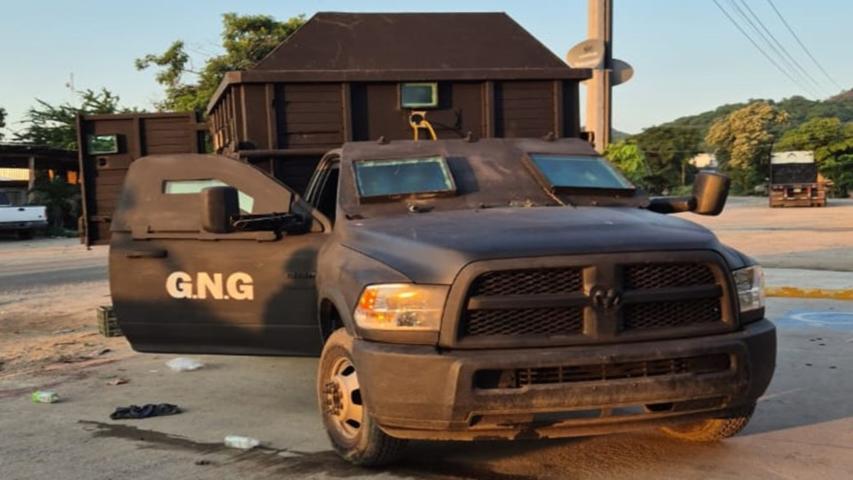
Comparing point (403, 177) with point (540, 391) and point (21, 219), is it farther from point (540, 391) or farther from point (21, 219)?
point (21, 219)

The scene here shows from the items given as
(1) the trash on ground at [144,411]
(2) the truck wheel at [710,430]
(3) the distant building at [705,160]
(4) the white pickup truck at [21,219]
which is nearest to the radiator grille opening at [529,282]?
(2) the truck wheel at [710,430]

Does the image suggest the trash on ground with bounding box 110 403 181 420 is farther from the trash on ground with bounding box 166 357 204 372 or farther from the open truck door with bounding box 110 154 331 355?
the trash on ground with bounding box 166 357 204 372

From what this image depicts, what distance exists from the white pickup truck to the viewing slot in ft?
93.3

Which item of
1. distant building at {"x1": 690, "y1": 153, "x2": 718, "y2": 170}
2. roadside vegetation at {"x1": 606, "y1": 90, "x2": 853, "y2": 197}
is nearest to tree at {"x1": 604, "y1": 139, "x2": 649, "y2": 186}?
roadside vegetation at {"x1": 606, "y1": 90, "x2": 853, "y2": 197}

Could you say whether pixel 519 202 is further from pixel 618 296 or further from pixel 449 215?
pixel 618 296

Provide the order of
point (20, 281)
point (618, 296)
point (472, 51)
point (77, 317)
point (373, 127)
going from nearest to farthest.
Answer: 1. point (618, 296)
2. point (373, 127)
3. point (472, 51)
4. point (77, 317)
5. point (20, 281)

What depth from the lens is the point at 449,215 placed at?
14.5 ft

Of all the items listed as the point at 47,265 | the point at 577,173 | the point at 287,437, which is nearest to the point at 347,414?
the point at 287,437

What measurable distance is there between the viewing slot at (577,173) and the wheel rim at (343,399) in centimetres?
179

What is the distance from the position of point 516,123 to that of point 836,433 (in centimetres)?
397

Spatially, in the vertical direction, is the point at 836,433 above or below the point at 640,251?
below

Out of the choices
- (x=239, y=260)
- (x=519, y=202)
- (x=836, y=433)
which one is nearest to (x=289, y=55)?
(x=239, y=260)

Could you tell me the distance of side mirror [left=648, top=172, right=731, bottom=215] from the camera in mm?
5191

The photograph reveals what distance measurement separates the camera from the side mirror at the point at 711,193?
518 centimetres
